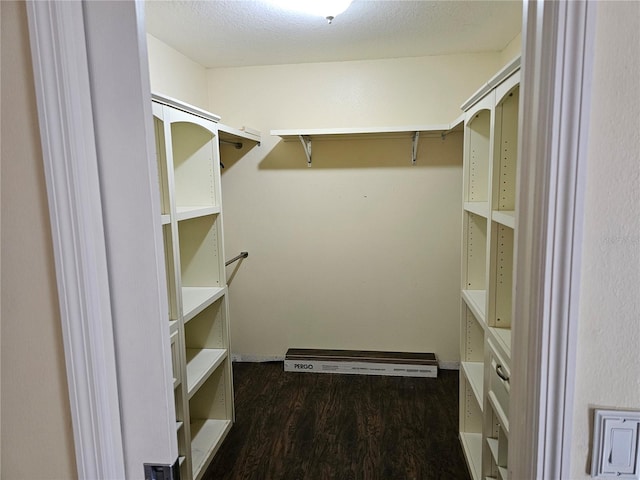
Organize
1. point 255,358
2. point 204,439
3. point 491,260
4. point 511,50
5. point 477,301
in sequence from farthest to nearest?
point 255,358 < point 511,50 < point 204,439 < point 477,301 < point 491,260

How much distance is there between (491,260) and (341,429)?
159 centimetres

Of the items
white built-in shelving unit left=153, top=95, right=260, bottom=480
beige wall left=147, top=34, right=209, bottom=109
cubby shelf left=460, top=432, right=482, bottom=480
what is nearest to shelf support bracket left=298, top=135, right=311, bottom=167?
white built-in shelving unit left=153, top=95, right=260, bottom=480

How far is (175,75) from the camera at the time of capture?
9.17ft

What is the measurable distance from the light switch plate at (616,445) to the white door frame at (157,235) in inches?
2.0

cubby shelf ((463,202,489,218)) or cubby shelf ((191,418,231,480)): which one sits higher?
cubby shelf ((463,202,489,218))

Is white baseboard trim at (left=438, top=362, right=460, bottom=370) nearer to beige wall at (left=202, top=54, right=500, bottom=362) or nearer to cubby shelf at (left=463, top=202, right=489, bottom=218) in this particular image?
beige wall at (left=202, top=54, right=500, bottom=362)

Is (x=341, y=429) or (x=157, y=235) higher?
(x=157, y=235)

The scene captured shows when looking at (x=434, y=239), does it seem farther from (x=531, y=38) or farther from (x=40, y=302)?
(x=40, y=302)

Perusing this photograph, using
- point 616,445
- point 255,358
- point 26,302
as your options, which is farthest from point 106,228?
point 255,358

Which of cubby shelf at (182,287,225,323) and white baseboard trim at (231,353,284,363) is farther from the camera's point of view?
white baseboard trim at (231,353,284,363)

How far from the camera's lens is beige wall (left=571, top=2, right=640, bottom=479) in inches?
23.7

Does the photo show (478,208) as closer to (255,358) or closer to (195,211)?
(195,211)

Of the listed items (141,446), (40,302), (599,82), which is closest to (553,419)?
(599,82)

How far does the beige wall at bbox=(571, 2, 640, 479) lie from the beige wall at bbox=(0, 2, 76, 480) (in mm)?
912
